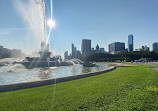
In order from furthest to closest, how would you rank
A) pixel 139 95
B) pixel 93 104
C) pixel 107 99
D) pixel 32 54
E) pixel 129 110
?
1. pixel 32 54
2. pixel 139 95
3. pixel 107 99
4. pixel 93 104
5. pixel 129 110

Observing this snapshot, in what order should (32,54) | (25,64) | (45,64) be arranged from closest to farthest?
(25,64) → (45,64) → (32,54)

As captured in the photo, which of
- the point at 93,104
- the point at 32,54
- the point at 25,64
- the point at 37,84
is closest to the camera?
the point at 93,104

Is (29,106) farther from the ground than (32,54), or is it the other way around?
(32,54)

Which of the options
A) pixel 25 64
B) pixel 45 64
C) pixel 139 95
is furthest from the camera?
pixel 45 64

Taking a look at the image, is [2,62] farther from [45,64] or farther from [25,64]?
[45,64]

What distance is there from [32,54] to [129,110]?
60363 mm

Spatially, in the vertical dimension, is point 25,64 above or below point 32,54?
below

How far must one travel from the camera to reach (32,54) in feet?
191

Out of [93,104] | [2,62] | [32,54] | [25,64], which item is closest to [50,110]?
[93,104]

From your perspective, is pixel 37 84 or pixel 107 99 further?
pixel 37 84

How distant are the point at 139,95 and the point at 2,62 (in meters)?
51.8

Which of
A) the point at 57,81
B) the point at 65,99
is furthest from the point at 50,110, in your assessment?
the point at 57,81

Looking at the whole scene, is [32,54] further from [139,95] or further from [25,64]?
[139,95]

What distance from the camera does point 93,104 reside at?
201 inches
